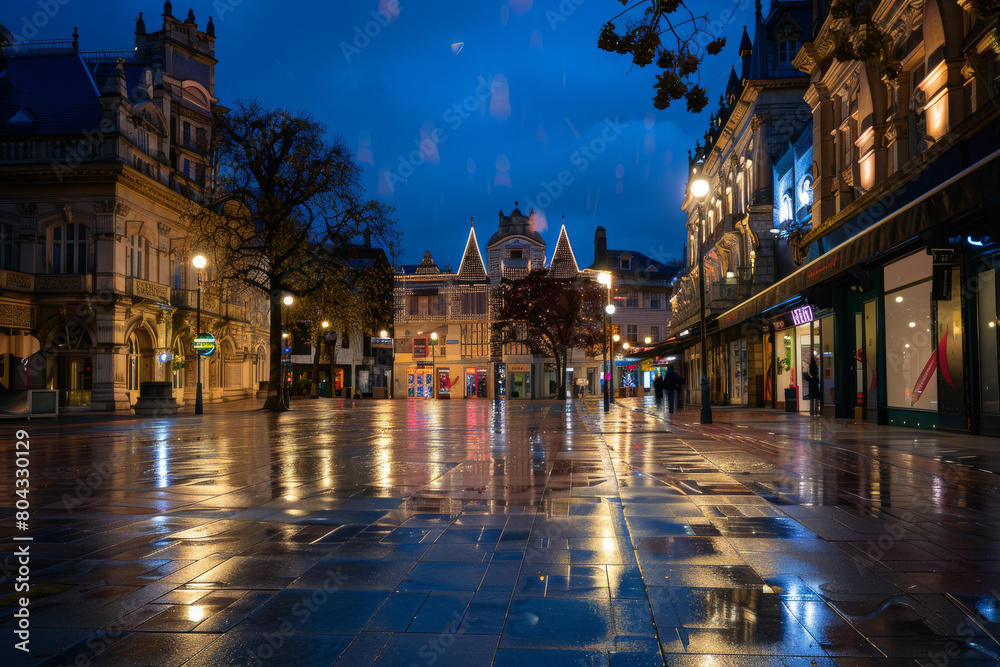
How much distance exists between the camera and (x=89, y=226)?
3425 centimetres

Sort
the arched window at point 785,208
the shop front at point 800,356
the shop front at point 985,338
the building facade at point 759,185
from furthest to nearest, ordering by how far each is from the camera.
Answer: the building facade at point 759,185 → the arched window at point 785,208 → the shop front at point 800,356 → the shop front at point 985,338

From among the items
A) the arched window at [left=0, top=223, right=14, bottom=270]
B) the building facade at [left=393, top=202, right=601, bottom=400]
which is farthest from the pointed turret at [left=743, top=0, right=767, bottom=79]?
the building facade at [left=393, top=202, right=601, bottom=400]

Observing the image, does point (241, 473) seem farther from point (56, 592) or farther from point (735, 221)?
point (735, 221)

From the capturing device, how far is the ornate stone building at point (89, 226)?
33719mm

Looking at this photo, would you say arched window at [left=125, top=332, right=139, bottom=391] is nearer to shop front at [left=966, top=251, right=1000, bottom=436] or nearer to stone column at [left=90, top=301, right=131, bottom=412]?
stone column at [left=90, top=301, right=131, bottom=412]

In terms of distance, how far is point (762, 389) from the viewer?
32125 millimetres

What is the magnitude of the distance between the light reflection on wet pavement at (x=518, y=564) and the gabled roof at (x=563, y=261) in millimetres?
58941

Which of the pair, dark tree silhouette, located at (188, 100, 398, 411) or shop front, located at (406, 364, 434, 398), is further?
shop front, located at (406, 364, 434, 398)

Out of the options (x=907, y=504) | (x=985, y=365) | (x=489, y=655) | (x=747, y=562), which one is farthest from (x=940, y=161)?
(x=489, y=655)

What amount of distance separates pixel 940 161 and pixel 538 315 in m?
41.1

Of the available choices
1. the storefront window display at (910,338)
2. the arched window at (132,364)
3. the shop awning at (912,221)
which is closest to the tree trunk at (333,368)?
the arched window at (132,364)

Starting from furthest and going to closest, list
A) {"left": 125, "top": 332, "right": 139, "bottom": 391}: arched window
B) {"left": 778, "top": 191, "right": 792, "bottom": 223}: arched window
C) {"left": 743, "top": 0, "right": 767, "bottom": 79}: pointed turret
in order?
{"left": 125, "top": 332, "right": 139, "bottom": 391}: arched window
{"left": 743, "top": 0, "right": 767, "bottom": 79}: pointed turret
{"left": 778, "top": 191, "right": 792, "bottom": 223}: arched window

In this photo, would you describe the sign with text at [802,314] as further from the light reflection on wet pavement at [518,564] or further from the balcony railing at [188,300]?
the balcony railing at [188,300]

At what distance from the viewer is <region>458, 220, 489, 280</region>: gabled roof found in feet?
230
